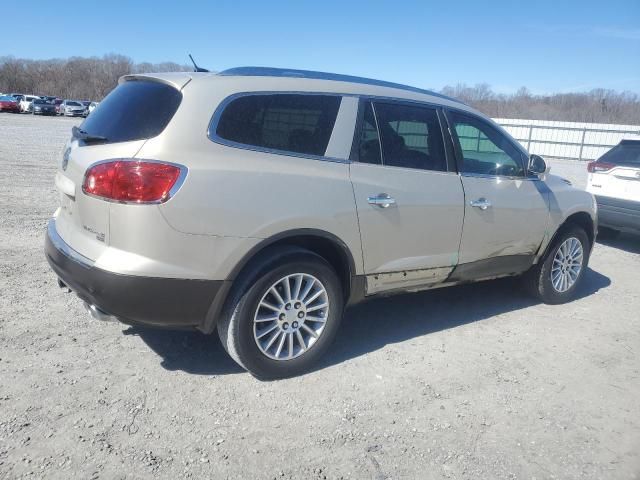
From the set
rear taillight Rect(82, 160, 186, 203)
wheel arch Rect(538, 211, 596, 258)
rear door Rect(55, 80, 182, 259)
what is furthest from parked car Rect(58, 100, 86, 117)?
rear taillight Rect(82, 160, 186, 203)

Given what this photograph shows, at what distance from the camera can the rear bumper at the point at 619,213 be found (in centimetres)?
729

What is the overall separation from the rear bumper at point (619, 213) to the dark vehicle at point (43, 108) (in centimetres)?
4618

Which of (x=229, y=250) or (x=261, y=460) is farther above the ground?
(x=229, y=250)

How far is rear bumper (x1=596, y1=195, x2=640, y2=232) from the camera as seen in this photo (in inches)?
287

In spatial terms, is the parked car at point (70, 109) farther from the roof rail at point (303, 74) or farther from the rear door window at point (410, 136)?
the rear door window at point (410, 136)

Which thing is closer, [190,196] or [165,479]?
[165,479]

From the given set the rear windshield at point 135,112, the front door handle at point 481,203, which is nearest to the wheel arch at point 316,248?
the rear windshield at point 135,112

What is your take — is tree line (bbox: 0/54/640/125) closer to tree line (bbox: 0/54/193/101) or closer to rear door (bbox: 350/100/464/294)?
tree line (bbox: 0/54/193/101)

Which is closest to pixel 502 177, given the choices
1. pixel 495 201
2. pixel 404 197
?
pixel 495 201

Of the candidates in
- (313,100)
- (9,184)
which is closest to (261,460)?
(313,100)

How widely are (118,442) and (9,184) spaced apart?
330 inches

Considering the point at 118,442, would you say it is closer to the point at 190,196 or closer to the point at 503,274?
the point at 190,196

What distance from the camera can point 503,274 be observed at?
477 centimetres

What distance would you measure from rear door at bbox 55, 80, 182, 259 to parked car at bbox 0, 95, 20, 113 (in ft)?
155
